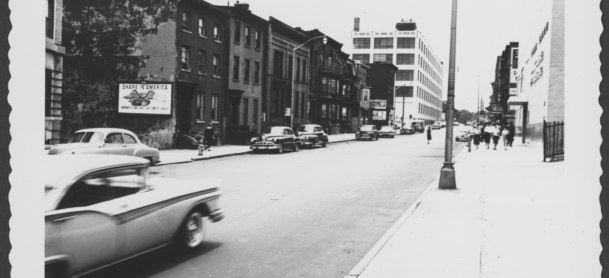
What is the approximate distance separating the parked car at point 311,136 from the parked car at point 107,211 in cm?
2843

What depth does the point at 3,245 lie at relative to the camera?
111 inches

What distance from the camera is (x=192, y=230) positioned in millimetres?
6461

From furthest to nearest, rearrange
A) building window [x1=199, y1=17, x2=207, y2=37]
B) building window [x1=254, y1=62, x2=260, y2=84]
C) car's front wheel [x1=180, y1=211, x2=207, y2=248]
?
1. building window [x1=254, y1=62, x2=260, y2=84]
2. building window [x1=199, y1=17, x2=207, y2=37]
3. car's front wheel [x1=180, y1=211, x2=207, y2=248]

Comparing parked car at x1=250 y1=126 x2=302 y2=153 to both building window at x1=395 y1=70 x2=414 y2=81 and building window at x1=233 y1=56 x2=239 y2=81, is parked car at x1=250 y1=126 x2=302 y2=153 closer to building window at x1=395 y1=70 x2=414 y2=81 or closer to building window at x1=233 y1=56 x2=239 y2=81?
building window at x1=395 y1=70 x2=414 y2=81

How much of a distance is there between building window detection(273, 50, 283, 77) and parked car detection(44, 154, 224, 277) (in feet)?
130

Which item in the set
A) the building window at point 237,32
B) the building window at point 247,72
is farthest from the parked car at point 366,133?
the building window at point 237,32

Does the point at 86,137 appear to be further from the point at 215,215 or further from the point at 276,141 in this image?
the point at 276,141

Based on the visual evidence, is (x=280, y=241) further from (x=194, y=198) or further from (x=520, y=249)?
(x=520, y=249)

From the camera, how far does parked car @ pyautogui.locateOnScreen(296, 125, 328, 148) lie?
1375 inches

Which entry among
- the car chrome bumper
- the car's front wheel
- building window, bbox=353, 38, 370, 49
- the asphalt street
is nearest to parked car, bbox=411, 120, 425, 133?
building window, bbox=353, 38, 370, 49

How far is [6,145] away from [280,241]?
5.14 m

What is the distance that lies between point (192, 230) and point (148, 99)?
1893 millimetres

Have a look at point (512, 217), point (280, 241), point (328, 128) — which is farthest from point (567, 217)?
point (328, 128)

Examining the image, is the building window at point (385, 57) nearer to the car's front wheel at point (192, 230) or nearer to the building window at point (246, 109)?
the building window at point (246, 109)
